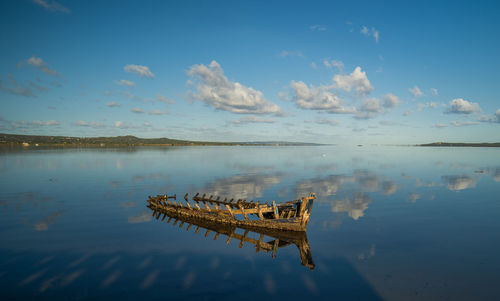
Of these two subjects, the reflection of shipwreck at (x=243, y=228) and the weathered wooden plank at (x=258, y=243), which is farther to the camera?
the reflection of shipwreck at (x=243, y=228)

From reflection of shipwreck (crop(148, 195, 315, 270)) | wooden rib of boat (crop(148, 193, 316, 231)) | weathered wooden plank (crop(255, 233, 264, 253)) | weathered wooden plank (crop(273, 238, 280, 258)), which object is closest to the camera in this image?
weathered wooden plank (crop(273, 238, 280, 258))

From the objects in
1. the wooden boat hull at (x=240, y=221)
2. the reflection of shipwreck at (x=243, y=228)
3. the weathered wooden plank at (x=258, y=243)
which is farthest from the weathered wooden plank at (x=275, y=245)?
the wooden boat hull at (x=240, y=221)

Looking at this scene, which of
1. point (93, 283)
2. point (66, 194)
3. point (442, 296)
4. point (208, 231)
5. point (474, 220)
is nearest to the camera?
point (442, 296)

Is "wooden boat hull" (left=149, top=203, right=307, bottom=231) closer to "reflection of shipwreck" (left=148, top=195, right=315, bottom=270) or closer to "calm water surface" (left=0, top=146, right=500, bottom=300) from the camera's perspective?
"reflection of shipwreck" (left=148, top=195, right=315, bottom=270)

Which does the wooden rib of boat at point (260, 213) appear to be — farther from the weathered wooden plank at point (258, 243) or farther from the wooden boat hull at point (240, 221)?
the weathered wooden plank at point (258, 243)

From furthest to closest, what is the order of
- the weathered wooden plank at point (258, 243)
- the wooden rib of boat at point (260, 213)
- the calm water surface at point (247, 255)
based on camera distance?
1. the wooden rib of boat at point (260, 213)
2. the weathered wooden plank at point (258, 243)
3. the calm water surface at point (247, 255)

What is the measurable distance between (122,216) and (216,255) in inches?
510

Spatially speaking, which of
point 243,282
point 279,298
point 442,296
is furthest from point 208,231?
point 442,296

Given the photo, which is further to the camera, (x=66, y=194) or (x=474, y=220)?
(x=66, y=194)

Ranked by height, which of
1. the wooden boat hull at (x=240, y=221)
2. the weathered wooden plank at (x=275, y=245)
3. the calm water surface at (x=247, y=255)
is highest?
the wooden boat hull at (x=240, y=221)

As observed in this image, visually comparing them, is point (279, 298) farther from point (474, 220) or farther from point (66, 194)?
point (66, 194)

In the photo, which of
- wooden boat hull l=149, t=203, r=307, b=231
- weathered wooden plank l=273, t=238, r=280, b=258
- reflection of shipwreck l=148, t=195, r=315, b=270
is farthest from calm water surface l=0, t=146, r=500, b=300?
wooden boat hull l=149, t=203, r=307, b=231

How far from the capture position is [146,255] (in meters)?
15.9

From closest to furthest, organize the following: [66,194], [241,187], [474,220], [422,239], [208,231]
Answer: [422,239] < [208,231] < [474,220] < [66,194] < [241,187]
